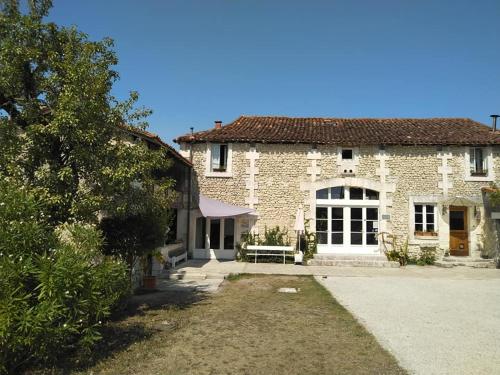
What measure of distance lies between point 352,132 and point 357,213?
11.9ft

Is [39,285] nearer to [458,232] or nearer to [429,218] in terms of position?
[429,218]

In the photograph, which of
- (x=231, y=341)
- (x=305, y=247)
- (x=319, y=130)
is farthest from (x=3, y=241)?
(x=319, y=130)

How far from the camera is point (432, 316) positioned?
731cm

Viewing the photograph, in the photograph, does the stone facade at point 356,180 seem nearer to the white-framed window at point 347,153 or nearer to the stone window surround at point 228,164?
the stone window surround at point 228,164

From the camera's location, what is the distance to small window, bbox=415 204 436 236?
15.4m

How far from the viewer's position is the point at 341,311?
759 centimetres

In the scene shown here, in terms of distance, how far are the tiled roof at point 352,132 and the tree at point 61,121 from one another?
30.5 ft

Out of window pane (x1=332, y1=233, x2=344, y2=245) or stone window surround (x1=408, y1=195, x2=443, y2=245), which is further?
window pane (x1=332, y1=233, x2=344, y2=245)

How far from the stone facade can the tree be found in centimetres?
921

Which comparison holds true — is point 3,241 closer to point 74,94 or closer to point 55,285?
point 55,285

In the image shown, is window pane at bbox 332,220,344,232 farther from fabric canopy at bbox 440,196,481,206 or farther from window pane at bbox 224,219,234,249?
window pane at bbox 224,219,234,249

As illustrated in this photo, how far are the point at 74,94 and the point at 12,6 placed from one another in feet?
6.59

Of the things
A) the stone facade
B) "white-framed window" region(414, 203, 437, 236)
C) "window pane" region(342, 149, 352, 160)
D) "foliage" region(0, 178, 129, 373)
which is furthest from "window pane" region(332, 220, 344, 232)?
"foliage" region(0, 178, 129, 373)

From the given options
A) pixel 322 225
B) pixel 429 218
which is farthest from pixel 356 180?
pixel 429 218
